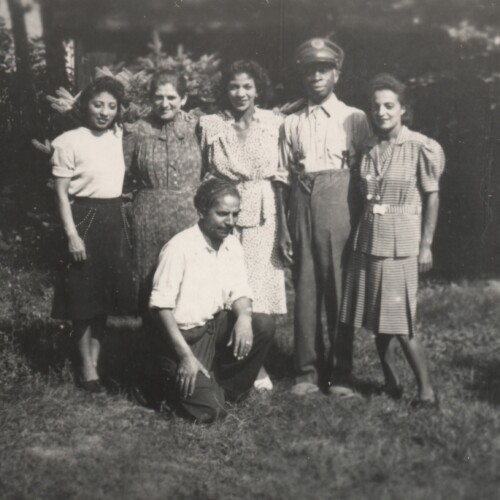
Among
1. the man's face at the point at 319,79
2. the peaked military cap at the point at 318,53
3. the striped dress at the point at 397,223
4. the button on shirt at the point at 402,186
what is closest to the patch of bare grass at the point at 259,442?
the striped dress at the point at 397,223

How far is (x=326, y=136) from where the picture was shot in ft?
14.1

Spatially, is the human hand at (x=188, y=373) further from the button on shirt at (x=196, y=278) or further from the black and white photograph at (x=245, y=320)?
the button on shirt at (x=196, y=278)

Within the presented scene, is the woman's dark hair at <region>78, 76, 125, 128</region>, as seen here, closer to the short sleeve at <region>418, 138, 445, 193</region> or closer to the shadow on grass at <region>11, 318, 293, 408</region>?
the shadow on grass at <region>11, 318, 293, 408</region>

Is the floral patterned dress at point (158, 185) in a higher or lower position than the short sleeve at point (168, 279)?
higher

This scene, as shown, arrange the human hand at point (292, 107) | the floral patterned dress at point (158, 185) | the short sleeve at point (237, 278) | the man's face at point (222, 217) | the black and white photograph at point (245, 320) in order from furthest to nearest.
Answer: the human hand at point (292, 107), the floral patterned dress at point (158, 185), the short sleeve at point (237, 278), the man's face at point (222, 217), the black and white photograph at point (245, 320)

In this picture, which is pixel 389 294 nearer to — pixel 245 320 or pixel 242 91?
pixel 245 320

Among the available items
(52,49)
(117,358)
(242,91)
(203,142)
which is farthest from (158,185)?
(52,49)

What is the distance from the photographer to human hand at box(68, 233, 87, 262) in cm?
421

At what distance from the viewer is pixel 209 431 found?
150 inches

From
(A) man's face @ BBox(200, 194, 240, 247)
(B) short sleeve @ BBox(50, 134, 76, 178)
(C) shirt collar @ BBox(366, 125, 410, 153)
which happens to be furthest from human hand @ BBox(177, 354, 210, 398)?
(C) shirt collar @ BBox(366, 125, 410, 153)

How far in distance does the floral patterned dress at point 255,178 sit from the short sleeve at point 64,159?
0.80 m

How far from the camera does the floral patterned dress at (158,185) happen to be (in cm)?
429

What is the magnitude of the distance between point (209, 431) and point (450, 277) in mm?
4145

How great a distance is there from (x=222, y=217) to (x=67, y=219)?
0.93 meters
